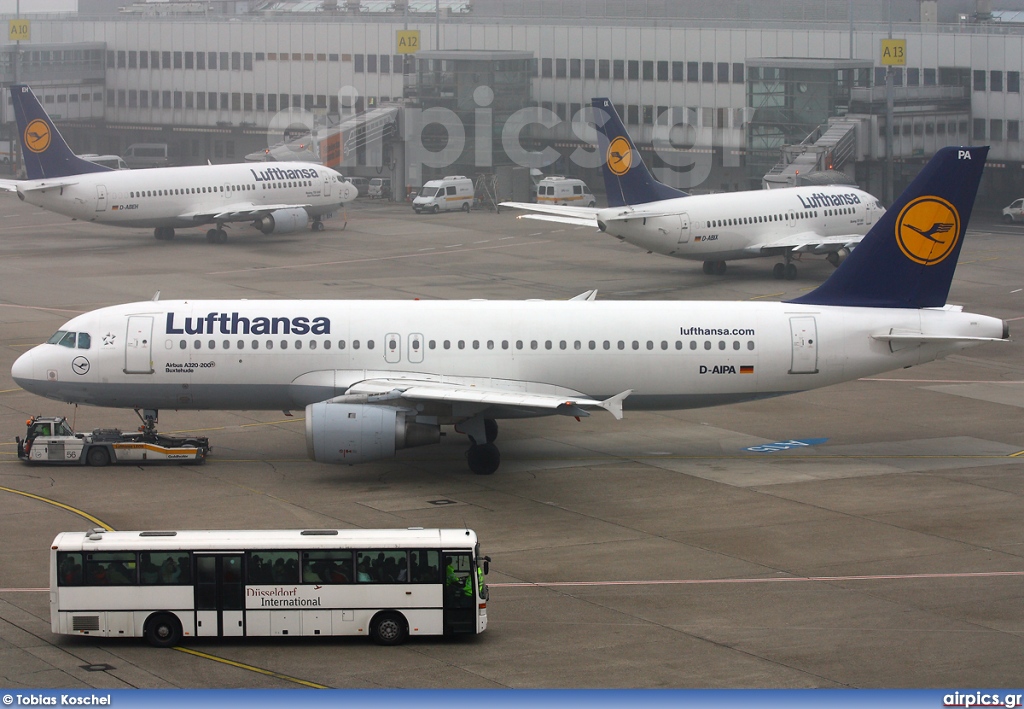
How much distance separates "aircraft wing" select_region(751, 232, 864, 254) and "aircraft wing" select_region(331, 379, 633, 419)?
41947mm

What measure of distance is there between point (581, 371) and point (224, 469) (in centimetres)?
1173

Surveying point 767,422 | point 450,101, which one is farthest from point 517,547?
point 450,101

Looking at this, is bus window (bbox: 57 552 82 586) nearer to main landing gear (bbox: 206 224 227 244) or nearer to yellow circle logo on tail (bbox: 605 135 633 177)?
yellow circle logo on tail (bbox: 605 135 633 177)

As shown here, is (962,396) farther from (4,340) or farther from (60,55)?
(60,55)

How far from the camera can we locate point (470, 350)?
4322 centimetres

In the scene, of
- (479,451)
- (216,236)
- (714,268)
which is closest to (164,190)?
(216,236)

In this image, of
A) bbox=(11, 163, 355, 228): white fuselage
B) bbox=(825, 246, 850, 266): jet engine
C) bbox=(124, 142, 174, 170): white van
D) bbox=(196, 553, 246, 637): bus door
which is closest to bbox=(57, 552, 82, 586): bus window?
bbox=(196, 553, 246, 637): bus door

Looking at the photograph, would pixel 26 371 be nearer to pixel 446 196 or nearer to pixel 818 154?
pixel 818 154

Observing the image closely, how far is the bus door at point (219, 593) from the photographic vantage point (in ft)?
90.1

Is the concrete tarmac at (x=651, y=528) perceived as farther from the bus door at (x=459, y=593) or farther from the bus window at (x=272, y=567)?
the bus window at (x=272, y=567)

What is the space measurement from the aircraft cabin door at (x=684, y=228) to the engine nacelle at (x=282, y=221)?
34.2m

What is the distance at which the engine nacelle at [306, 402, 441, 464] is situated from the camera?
3919cm

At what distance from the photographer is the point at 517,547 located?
3459 centimetres

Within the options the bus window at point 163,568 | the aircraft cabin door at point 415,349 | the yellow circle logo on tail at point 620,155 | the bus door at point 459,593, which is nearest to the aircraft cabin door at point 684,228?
Answer: the yellow circle logo on tail at point 620,155
